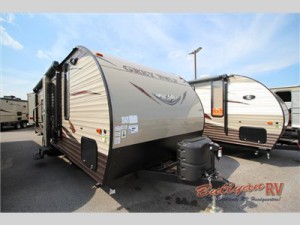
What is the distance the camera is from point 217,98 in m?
6.63

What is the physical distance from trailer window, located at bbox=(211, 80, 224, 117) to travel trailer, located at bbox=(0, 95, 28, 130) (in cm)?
1890

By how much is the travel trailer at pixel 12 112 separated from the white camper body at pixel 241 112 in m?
18.7

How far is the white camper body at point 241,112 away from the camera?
541 cm

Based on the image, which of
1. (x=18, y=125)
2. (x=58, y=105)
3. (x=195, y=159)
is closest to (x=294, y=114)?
(x=195, y=159)

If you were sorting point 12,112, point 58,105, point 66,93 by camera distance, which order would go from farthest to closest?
point 12,112
point 58,105
point 66,93

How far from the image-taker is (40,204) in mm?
3479

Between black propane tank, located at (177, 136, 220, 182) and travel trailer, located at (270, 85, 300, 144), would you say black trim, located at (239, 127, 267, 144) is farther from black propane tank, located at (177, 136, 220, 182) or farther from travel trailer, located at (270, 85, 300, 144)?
black propane tank, located at (177, 136, 220, 182)

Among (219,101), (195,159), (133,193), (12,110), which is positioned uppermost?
(219,101)

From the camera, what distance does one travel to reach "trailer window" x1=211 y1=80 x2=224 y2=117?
648 cm

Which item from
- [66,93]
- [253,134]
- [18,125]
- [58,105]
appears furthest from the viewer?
[18,125]

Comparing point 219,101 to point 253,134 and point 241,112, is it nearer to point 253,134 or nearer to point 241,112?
point 241,112

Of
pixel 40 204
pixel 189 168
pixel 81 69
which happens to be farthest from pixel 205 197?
pixel 81 69

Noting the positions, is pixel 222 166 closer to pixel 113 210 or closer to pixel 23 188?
pixel 113 210

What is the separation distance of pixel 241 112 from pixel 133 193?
4.55 meters
